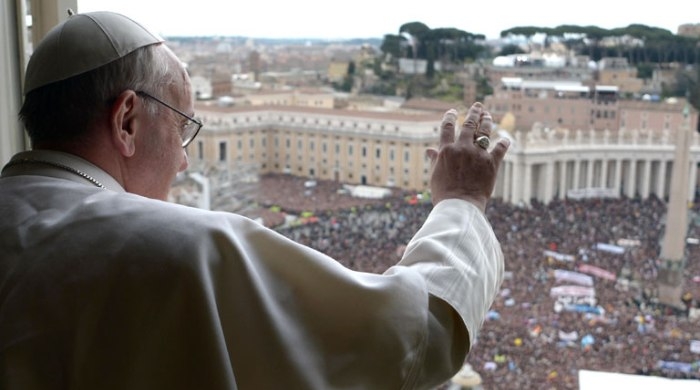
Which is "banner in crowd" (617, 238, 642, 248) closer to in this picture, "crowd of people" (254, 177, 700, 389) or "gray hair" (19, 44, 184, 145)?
"crowd of people" (254, 177, 700, 389)

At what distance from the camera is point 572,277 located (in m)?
2.75

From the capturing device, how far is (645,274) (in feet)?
7.22

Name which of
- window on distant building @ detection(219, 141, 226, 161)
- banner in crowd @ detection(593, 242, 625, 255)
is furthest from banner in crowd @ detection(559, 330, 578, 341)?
window on distant building @ detection(219, 141, 226, 161)

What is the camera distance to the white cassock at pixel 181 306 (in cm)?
42

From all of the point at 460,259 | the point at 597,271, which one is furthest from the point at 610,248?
the point at 460,259

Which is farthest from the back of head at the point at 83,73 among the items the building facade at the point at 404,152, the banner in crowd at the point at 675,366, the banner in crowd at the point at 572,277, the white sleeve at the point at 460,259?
the banner in crowd at the point at 572,277

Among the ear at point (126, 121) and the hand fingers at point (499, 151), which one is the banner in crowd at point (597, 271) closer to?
the hand fingers at point (499, 151)

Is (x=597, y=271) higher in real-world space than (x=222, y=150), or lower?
lower

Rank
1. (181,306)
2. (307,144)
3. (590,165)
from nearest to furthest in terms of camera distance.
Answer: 1. (181,306)
2. (590,165)
3. (307,144)

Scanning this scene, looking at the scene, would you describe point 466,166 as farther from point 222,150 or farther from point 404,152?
point 222,150

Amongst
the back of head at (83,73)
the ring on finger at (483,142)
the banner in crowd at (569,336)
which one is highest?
the back of head at (83,73)

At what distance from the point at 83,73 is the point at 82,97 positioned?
0.02m

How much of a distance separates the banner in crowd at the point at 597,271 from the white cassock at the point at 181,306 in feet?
7.20

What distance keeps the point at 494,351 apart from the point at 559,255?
60 cm
